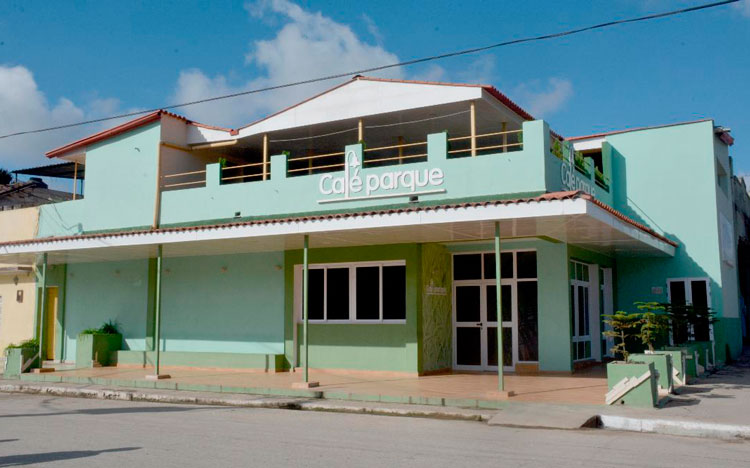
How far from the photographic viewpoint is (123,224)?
19.5 m

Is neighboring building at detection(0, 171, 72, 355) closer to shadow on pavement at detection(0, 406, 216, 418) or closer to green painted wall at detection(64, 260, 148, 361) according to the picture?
green painted wall at detection(64, 260, 148, 361)

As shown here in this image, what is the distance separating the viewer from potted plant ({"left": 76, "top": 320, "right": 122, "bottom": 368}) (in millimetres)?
19422

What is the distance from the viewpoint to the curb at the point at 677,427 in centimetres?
939

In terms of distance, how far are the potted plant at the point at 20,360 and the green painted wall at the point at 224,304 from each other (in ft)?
10.7

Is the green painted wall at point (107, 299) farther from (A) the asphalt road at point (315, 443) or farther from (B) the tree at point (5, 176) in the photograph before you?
(B) the tree at point (5, 176)

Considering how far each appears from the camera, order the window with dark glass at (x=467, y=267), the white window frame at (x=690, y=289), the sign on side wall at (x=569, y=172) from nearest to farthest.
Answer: the sign on side wall at (x=569, y=172)
the window with dark glass at (x=467, y=267)
the white window frame at (x=690, y=289)

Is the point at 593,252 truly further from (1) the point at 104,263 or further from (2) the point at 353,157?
(1) the point at 104,263

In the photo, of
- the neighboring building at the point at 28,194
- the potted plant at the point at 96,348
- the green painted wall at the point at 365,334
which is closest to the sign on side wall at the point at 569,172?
the green painted wall at the point at 365,334

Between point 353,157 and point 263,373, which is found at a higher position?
point 353,157

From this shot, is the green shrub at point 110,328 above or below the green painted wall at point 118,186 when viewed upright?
below

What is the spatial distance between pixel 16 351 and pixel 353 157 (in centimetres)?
1020

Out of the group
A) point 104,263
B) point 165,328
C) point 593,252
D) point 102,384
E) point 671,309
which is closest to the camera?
point 102,384

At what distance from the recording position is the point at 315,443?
8.62 m

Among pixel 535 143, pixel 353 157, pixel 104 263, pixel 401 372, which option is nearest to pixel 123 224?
pixel 104 263
